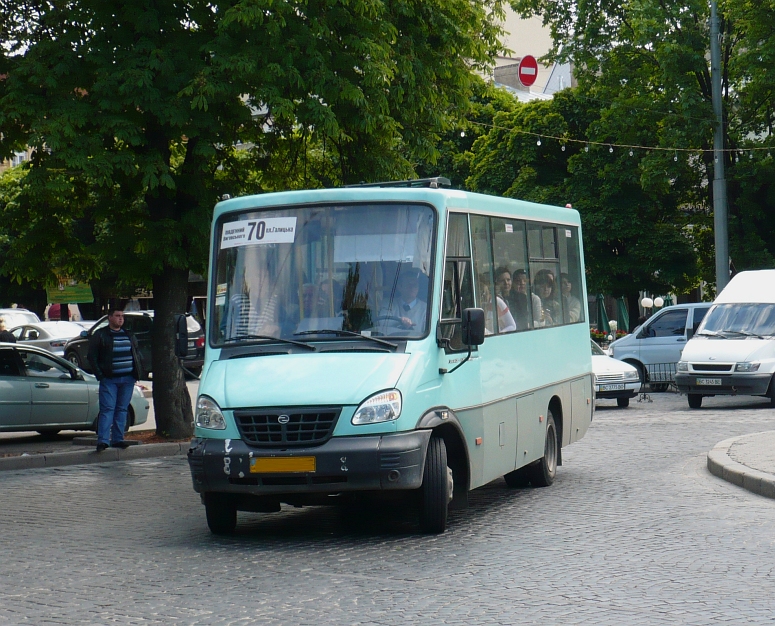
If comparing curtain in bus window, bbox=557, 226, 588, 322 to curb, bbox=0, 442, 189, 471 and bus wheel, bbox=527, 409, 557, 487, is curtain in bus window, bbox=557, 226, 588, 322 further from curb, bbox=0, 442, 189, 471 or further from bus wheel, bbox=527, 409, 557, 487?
curb, bbox=0, 442, 189, 471

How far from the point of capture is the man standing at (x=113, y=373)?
637 inches

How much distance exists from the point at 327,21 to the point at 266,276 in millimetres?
7424

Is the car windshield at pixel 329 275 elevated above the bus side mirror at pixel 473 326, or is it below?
above

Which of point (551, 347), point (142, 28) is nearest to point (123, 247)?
point (142, 28)

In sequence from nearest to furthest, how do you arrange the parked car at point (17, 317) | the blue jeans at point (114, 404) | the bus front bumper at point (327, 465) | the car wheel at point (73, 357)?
the bus front bumper at point (327, 465) → the blue jeans at point (114, 404) → the car wheel at point (73, 357) → the parked car at point (17, 317)

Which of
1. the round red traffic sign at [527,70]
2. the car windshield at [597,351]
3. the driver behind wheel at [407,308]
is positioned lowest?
the car windshield at [597,351]

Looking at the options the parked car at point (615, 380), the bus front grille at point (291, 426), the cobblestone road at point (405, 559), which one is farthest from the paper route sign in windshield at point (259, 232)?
the parked car at point (615, 380)

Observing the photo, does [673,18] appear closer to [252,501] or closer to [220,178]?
[220,178]

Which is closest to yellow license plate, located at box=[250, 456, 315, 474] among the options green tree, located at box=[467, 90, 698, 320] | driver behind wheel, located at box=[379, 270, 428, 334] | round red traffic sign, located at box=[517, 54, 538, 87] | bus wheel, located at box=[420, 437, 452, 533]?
bus wheel, located at box=[420, 437, 452, 533]

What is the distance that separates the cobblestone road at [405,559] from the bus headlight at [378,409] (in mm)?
873

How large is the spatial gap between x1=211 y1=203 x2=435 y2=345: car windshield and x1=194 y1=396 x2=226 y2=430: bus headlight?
2.16ft

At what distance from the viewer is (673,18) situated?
37.5m

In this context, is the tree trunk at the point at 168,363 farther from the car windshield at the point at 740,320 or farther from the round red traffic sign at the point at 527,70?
the round red traffic sign at the point at 527,70

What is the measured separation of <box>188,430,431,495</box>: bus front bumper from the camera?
8836 mm
